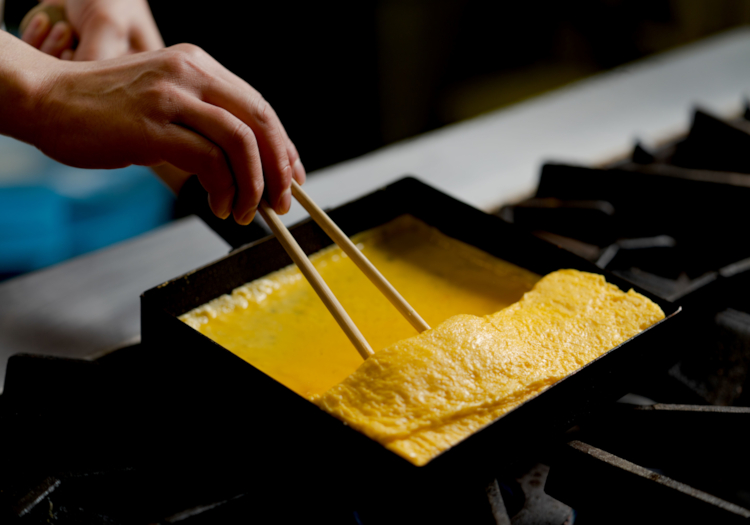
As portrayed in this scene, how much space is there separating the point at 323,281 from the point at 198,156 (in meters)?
0.21

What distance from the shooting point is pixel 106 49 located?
3.54 feet

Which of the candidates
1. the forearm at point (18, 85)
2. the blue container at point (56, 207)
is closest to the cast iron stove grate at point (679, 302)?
the forearm at point (18, 85)

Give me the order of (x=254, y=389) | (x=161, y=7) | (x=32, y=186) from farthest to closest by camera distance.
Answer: (x=161, y=7)
(x=32, y=186)
(x=254, y=389)

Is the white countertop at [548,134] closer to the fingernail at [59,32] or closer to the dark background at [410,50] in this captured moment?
the fingernail at [59,32]

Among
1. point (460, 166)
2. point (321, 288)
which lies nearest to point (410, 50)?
point (460, 166)

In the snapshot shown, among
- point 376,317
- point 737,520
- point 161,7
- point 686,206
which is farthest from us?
point 161,7

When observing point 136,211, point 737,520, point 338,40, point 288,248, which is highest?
point 338,40

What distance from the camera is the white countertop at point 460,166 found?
3.40 ft

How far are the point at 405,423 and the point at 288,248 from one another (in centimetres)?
28

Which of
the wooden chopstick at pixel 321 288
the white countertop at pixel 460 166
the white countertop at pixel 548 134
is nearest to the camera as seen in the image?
the wooden chopstick at pixel 321 288

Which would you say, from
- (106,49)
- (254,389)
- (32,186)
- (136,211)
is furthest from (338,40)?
(254,389)

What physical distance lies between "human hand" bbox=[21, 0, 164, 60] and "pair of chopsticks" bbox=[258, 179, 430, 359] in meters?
0.47

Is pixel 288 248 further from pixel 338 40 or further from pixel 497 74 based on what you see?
pixel 497 74

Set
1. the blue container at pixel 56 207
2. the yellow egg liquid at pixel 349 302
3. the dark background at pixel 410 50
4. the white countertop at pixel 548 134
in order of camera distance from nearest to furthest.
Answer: the yellow egg liquid at pixel 349 302 → the white countertop at pixel 548 134 → the blue container at pixel 56 207 → the dark background at pixel 410 50
